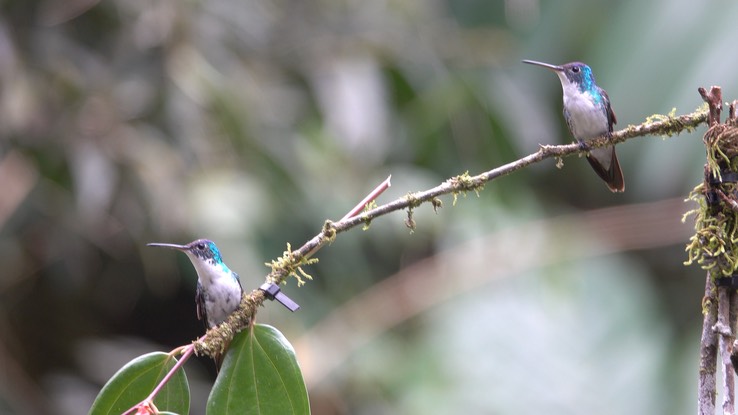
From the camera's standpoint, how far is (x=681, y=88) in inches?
280

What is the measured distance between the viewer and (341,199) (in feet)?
22.2

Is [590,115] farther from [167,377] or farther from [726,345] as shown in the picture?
[167,377]

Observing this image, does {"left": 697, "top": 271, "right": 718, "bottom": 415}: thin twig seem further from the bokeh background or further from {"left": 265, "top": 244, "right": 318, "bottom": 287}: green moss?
the bokeh background

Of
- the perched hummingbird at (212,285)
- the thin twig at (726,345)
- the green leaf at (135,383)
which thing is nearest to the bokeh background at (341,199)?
the perched hummingbird at (212,285)

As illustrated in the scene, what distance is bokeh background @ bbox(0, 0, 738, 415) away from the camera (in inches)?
225

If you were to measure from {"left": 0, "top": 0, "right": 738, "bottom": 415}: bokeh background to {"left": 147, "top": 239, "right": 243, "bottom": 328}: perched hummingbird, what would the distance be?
3.19m

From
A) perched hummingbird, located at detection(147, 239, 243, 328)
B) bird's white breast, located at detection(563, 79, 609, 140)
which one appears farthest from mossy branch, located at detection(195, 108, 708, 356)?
bird's white breast, located at detection(563, 79, 609, 140)

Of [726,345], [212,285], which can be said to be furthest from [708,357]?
[212,285]

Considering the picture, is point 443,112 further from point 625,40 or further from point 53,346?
point 53,346

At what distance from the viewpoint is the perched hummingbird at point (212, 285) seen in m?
2.16

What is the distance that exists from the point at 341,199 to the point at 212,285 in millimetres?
4545

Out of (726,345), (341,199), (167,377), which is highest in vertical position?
(341,199)

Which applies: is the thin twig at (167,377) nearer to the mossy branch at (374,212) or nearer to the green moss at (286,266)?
the mossy branch at (374,212)

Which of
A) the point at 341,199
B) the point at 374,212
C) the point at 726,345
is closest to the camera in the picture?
the point at 726,345
